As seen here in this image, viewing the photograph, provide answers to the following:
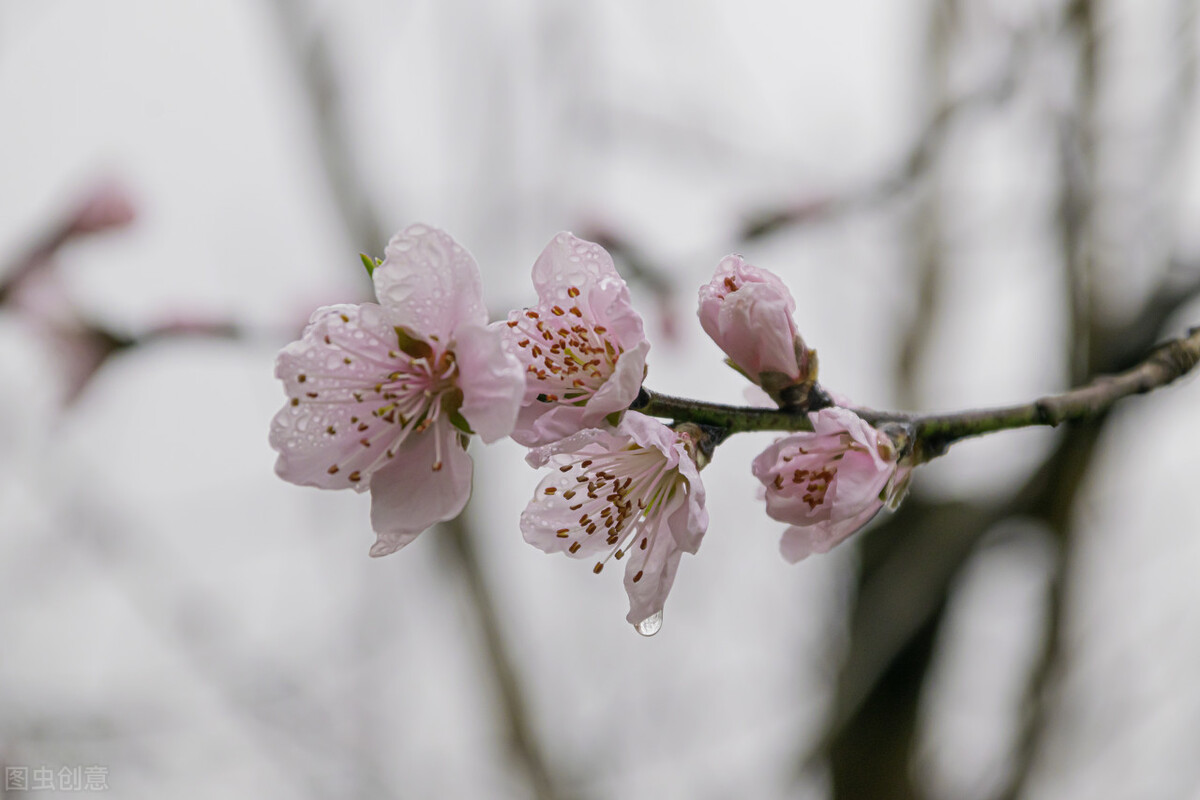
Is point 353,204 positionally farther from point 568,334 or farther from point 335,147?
point 568,334

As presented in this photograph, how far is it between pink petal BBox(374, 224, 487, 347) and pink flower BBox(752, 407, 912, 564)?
0.69 ft

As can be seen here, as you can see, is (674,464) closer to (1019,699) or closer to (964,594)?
(964,594)

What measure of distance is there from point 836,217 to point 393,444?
1.19m

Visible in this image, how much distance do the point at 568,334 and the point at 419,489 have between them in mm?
143

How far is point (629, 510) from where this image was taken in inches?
24.4

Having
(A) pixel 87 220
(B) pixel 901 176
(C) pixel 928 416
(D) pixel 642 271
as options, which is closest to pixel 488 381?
(C) pixel 928 416

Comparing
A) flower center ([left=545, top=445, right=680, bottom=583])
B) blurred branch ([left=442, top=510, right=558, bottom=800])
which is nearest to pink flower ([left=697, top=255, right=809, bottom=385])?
flower center ([left=545, top=445, right=680, bottom=583])

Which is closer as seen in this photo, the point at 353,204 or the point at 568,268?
the point at 568,268

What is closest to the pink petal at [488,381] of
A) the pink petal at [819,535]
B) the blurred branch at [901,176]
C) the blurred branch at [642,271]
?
the pink petal at [819,535]

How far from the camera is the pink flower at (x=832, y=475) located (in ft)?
1.68

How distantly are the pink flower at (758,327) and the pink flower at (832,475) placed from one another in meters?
0.04

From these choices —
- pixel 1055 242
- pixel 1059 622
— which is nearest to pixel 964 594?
pixel 1059 622

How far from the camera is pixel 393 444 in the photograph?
56 cm

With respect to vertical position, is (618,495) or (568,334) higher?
(568,334)
